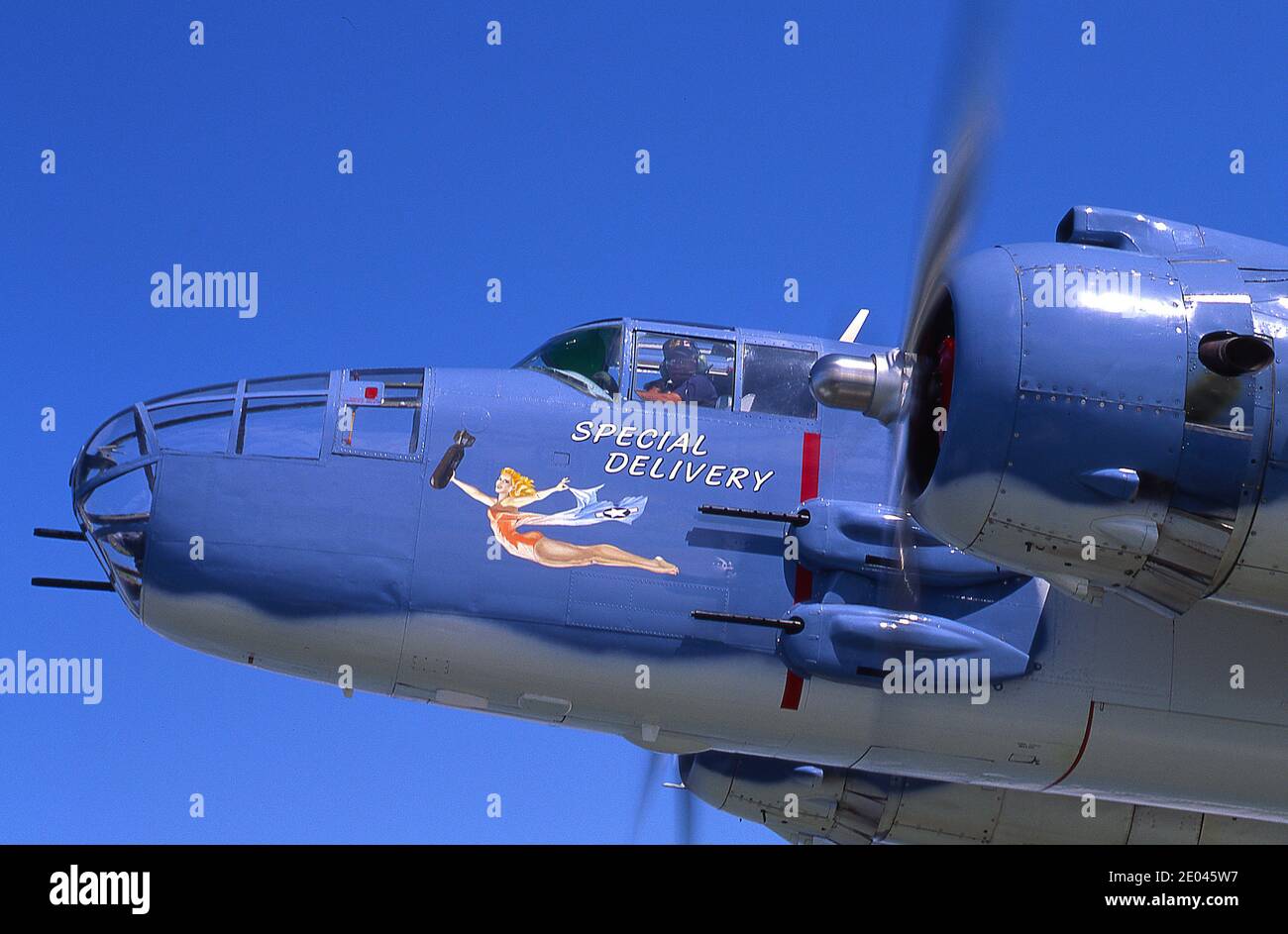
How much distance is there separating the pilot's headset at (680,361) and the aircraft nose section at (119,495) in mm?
3823

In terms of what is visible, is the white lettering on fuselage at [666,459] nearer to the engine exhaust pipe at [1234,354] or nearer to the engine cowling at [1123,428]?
the engine cowling at [1123,428]

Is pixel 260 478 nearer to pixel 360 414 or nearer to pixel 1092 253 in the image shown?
pixel 360 414

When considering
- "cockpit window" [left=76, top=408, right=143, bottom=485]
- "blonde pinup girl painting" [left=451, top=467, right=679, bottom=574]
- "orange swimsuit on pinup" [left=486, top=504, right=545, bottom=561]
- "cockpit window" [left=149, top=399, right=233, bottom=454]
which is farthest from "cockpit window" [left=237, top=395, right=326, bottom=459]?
"orange swimsuit on pinup" [left=486, top=504, right=545, bottom=561]

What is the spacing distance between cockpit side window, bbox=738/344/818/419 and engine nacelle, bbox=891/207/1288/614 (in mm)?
2328

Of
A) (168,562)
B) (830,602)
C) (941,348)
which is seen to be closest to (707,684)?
(830,602)

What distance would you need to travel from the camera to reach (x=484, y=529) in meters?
11.9

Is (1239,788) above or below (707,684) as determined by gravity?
below

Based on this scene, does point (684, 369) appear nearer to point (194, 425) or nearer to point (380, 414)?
point (380, 414)

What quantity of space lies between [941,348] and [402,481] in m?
3.95

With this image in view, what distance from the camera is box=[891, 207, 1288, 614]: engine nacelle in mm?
9852

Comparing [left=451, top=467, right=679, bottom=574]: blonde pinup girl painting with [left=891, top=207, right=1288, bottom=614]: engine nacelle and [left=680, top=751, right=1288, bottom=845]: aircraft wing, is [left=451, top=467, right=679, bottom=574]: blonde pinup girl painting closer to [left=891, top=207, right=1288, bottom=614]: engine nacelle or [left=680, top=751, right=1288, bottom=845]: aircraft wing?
[left=891, top=207, right=1288, bottom=614]: engine nacelle

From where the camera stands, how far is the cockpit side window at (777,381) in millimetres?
12578

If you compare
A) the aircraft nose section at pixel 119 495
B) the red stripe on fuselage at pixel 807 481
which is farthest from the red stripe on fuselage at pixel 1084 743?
the aircraft nose section at pixel 119 495
